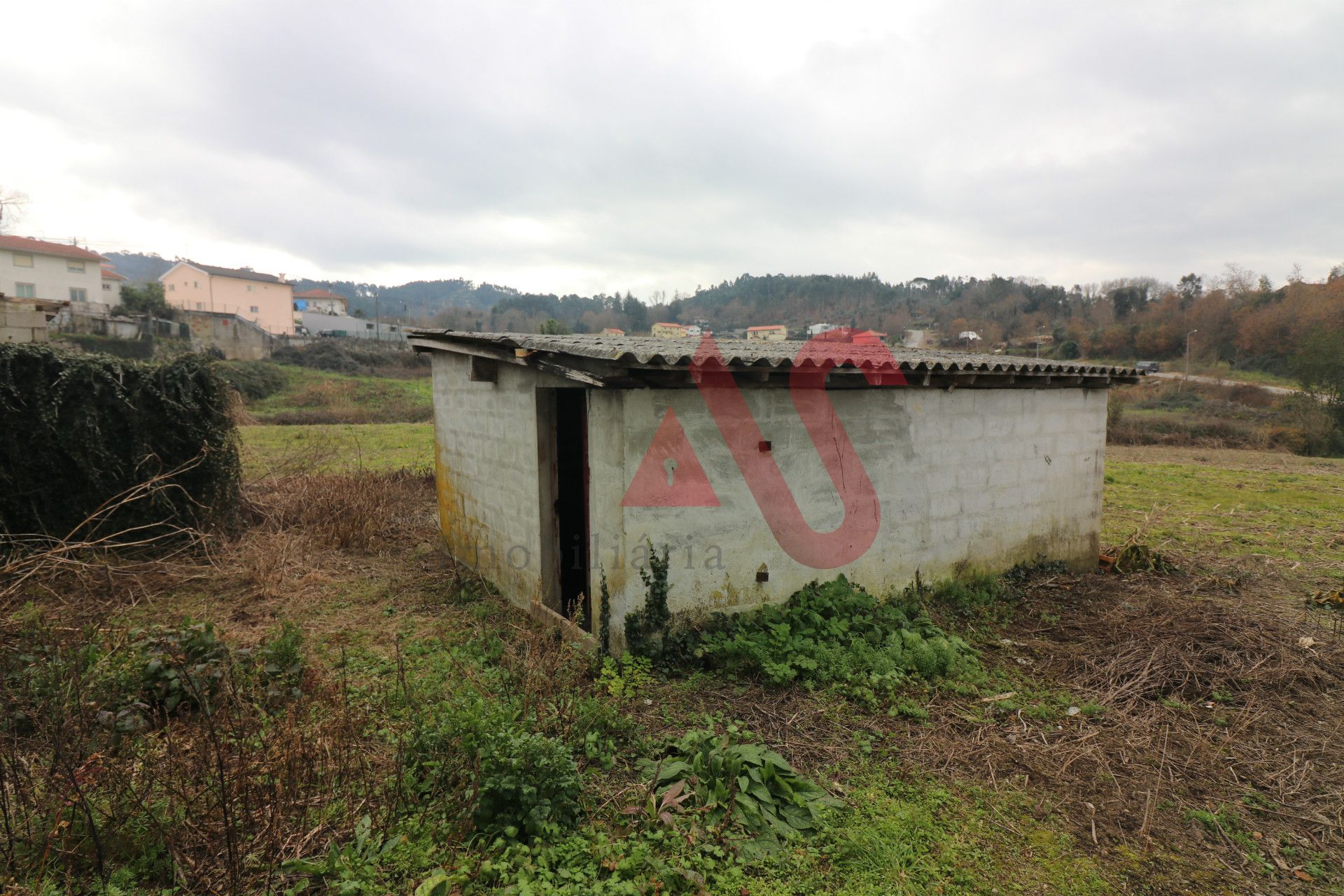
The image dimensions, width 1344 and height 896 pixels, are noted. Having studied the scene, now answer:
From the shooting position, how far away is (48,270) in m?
51.8

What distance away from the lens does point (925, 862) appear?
3441 millimetres

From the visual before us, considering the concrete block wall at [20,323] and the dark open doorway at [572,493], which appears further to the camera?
the concrete block wall at [20,323]

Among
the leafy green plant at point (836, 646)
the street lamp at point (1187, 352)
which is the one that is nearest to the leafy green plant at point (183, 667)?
the leafy green plant at point (836, 646)

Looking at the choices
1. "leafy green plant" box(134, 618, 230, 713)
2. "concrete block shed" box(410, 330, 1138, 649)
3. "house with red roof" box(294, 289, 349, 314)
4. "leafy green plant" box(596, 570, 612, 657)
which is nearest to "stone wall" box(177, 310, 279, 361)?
"concrete block shed" box(410, 330, 1138, 649)

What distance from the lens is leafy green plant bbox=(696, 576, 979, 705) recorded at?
537cm

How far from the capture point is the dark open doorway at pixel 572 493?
7191mm

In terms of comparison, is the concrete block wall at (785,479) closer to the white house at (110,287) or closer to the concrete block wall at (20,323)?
the concrete block wall at (20,323)

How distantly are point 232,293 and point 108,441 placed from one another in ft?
235

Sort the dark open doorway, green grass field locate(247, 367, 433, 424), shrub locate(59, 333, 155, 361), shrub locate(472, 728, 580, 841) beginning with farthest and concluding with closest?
shrub locate(59, 333, 155, 361)
green grass field locate(247, 367, 433, 424)
the dark open doorway
shrub locate(472, 728, 580, 841)

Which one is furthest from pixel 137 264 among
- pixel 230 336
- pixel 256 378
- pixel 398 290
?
pixel 256 378

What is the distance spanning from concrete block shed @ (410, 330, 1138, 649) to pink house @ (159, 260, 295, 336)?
6752 centimetres

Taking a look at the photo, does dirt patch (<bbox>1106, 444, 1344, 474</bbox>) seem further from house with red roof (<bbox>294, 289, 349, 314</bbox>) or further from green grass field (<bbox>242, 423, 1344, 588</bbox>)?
house with red roof (<bbox>294, 289, 349, 314</bbox>)

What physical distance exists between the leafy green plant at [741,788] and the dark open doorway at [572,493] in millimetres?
3206

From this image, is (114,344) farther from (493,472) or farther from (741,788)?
(741,788)
